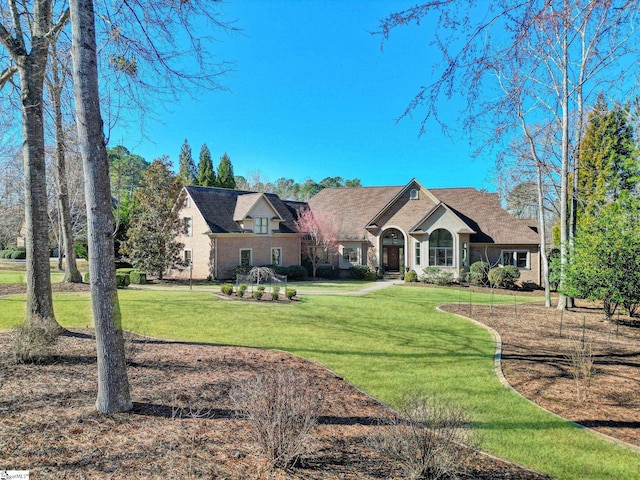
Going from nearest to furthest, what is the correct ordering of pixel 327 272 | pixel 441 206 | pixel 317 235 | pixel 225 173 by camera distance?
pixel 441 206 → pixel 317 235 → pixel 327 272 → pixel 225 173

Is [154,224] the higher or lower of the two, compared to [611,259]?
higher

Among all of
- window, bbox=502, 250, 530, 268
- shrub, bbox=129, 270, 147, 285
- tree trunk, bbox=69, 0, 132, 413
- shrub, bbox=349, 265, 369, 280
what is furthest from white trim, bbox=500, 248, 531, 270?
tree trunk, bbox=69, 0, 132, 413

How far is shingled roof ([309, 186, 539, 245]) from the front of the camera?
29.0 metres

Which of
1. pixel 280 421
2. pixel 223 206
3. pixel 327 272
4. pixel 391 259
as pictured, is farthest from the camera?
pixel 391 259

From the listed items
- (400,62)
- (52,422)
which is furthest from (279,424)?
(400,62)

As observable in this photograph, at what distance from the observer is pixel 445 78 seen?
16.4 ft

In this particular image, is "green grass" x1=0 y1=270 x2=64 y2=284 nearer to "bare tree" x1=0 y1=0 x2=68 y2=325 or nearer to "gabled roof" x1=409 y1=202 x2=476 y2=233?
"bare tree" x1=0 y1=0 x2=68 y2=325

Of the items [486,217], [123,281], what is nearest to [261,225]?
[123,281]

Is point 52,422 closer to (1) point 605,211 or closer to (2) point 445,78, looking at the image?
(2) point 445,78

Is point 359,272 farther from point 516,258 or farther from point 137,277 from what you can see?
point 137,277

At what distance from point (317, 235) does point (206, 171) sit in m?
28.9

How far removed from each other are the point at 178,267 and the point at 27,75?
75.3 feet

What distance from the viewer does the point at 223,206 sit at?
30.2 meters

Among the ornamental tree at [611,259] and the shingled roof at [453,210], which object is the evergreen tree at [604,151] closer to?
the shingled roof at [453,210]
